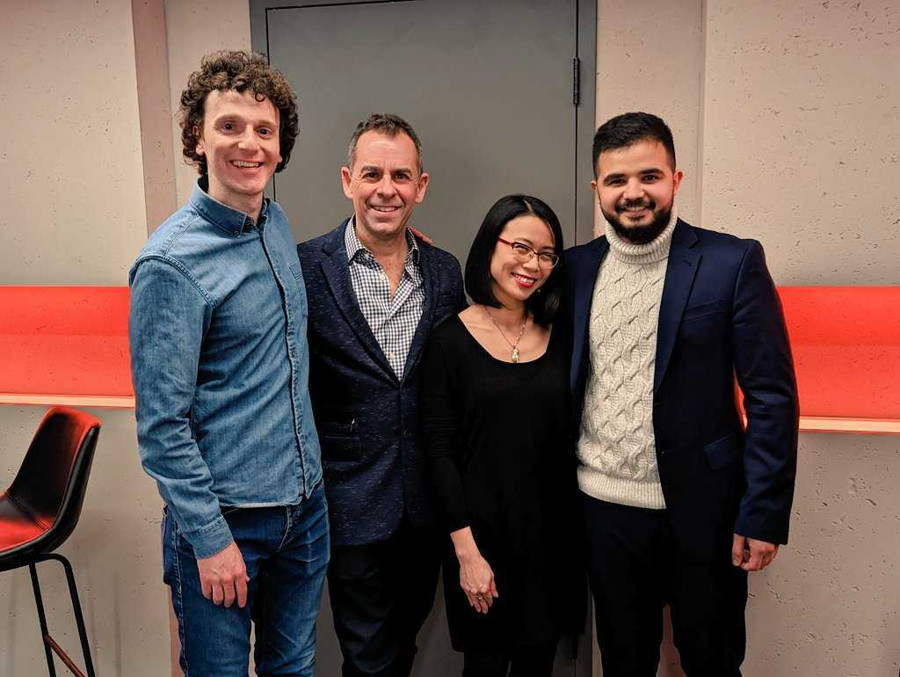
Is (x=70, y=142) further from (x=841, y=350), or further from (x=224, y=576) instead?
(x=841, y=350)

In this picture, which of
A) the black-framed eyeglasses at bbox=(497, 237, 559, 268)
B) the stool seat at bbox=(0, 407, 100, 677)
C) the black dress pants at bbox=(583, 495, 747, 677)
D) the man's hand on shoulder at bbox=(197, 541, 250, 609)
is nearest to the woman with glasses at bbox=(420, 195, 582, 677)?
the black-framed eyeglasses at bbox=(497, 237, 559, 268)

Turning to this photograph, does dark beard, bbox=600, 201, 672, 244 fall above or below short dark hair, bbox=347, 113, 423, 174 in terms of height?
below

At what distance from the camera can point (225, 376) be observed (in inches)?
58.7

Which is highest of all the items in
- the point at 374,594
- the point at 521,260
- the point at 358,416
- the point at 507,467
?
the point at 521,260

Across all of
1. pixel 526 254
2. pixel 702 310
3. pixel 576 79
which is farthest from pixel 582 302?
pixel 576 79

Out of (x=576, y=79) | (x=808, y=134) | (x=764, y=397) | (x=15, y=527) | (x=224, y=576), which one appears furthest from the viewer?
(x=576, y=79)

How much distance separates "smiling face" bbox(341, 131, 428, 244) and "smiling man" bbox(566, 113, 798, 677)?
483mm

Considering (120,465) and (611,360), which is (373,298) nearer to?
(611,360)

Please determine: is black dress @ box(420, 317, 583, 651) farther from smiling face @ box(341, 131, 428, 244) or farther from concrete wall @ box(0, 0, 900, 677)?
concrete wall @ box(0, 0, 900, 677)

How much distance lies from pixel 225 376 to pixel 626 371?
0.93m

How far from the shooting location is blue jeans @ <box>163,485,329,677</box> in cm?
153

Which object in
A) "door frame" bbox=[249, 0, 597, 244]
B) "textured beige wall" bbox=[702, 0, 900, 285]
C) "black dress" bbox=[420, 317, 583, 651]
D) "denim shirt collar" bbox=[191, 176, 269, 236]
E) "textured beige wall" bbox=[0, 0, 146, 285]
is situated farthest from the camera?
"textured beige wall" bbox=[0, 0, 146, 285]

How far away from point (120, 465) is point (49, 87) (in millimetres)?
1343

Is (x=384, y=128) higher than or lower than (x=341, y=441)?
higher
